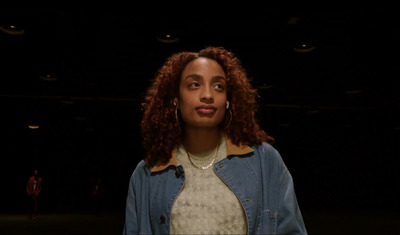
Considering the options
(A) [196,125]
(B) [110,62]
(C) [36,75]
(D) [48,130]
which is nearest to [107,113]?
(D) [48,130]

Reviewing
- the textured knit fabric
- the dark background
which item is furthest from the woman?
the dark background

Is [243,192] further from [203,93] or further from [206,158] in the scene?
[203,93]

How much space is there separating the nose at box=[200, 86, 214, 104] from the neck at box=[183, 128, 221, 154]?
5.8 inches

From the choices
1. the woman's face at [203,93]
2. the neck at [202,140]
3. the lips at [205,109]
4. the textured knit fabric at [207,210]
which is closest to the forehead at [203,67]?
the woman's face at [203,93]

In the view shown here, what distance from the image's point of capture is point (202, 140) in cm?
191

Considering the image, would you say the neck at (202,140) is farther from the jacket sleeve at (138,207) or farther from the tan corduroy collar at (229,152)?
the jacket sleeve at (138,207)

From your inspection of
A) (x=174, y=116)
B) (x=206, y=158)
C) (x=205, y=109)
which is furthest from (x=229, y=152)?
(x=174, y=116)

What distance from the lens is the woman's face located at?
1.83 metres

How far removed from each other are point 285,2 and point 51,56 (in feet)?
20.2

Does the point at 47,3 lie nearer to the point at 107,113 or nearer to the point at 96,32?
the point at 96,32

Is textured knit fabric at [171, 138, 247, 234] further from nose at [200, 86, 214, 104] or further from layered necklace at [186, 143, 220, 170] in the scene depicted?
nose at [200, 86, 214, 104]

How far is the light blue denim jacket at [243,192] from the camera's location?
1726 millimetres

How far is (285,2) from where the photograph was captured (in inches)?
175

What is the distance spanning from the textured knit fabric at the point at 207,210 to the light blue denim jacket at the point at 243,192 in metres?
0.03
